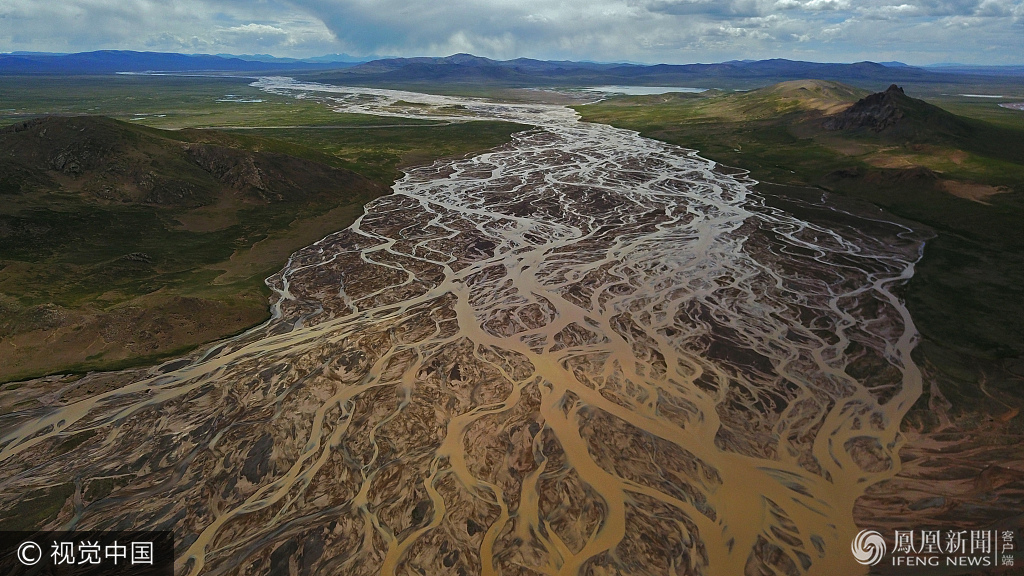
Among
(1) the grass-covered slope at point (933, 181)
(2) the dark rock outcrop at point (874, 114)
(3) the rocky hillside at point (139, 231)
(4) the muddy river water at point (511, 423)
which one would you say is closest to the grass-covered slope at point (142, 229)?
(3) the rocky hillside at point (139, 231)

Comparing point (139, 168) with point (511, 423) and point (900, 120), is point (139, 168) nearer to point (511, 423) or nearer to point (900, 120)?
point (511, 423)

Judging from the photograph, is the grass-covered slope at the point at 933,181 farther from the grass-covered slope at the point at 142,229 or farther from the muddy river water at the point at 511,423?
the grass-covered slope at the point at 142,229

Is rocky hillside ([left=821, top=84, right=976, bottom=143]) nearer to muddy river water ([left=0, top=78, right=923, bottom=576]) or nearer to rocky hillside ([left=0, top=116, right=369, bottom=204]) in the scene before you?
muddy river water ([left=0, top=78, right=923, bottom=576])

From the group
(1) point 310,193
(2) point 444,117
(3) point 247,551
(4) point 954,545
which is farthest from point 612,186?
(2) point 444,117

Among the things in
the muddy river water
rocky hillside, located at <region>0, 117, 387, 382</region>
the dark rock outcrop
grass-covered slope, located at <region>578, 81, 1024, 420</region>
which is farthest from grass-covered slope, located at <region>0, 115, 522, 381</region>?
the dark rock outcrop

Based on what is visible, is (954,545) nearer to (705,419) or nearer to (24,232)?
(705,419)
